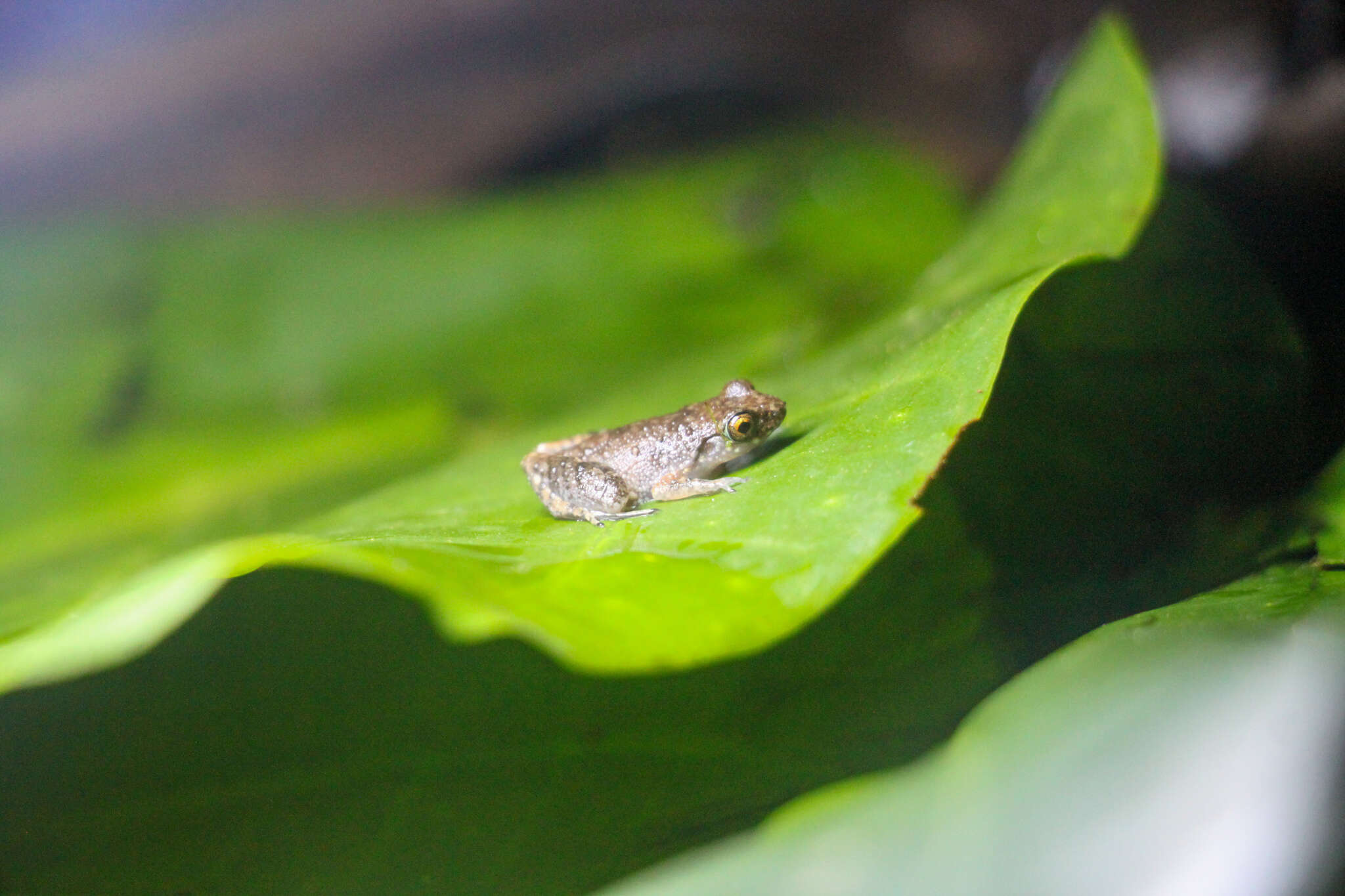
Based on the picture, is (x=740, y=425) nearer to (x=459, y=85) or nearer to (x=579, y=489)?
(x=579, y=489)

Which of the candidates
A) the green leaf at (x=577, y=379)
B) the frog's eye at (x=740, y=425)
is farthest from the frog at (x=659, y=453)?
the green leaf at (x=577, y=379)

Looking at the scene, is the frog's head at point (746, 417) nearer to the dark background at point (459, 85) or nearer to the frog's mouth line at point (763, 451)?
the frog's mouth line at point (763, 451)

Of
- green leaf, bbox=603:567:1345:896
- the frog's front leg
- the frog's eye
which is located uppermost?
the frog's eye

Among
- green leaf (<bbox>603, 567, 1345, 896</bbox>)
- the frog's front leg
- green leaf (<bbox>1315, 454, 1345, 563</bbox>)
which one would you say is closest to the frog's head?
the frog's front leg

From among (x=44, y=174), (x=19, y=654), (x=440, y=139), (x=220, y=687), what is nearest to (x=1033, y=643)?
(x=220, y=687)

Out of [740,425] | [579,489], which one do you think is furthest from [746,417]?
[579,489]

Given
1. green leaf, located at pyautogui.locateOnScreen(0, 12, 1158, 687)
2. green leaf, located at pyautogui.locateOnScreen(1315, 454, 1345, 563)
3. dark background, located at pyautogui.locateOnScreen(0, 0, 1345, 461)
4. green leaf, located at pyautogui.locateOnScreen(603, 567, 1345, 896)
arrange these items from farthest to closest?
dark background, located at pyautogui.locateOnScreen(0, 0, 1345, 461), green leaf, located at pyautogui.locateOnScreen(1315, 454, 1345, 563), green leaf, located at pyautogui.locateOnScreen(0, 12, 1158, 687), green leaf, located at pyautogui.locateOnScreen(603, 567, 1345, 896)

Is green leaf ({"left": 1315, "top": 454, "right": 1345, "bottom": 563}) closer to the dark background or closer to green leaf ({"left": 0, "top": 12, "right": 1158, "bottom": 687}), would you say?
green leaf ({"left": 0, "top": 12, "right": 1158, "bottom": 687})

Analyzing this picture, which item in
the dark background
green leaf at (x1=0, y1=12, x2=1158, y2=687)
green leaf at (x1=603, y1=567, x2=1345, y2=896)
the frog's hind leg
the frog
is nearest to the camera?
green leaf at (x1=603, y1=567, x2=1345, y2=896)
